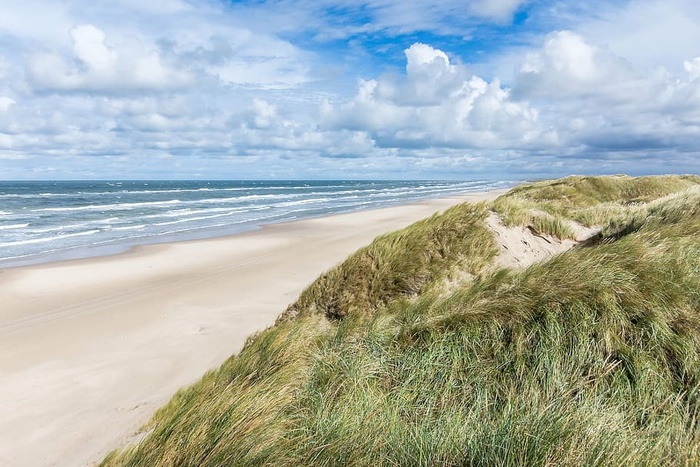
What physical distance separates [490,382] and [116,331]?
9.97 meters

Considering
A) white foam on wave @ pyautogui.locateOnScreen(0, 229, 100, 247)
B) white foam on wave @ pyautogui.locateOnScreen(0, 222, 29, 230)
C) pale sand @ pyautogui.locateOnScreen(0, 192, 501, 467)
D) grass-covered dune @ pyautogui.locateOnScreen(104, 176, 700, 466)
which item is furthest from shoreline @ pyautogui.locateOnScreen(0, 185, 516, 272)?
grass-covered dune @ pyautogui.locateOnScreen(104, 176, 700, 466)

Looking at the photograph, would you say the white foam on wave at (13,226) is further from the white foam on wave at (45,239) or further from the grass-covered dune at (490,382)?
the grass-covered dune at (490,382)

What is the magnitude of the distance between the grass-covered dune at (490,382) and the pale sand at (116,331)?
3371mm

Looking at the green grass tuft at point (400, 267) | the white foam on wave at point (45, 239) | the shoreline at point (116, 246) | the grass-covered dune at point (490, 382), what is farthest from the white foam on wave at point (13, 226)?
the grass-covered dune at point (490, 382)

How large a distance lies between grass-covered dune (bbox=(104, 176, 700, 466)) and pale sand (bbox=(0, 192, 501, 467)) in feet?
11.1

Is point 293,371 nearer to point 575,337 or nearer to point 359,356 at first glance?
point 359,356

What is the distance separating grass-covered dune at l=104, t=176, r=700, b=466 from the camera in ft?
8.39

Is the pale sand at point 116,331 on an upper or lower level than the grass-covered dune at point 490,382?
lower

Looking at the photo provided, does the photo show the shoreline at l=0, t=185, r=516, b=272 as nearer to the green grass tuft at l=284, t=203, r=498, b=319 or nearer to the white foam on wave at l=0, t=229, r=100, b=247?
the white foam on wave at l=0, t=229, r=100, b=247

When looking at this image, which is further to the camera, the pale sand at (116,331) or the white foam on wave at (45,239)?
the white foam on wave at (45,239)

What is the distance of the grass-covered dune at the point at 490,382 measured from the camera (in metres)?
2.56

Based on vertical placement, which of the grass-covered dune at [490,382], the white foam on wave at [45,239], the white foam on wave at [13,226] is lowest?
the white foam on wave at [45,239]

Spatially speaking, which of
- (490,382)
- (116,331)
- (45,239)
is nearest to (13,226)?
(45,239)

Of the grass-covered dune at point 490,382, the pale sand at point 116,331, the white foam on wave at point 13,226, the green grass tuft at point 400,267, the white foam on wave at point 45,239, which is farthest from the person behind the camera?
the white foam on wave at point 13,226
